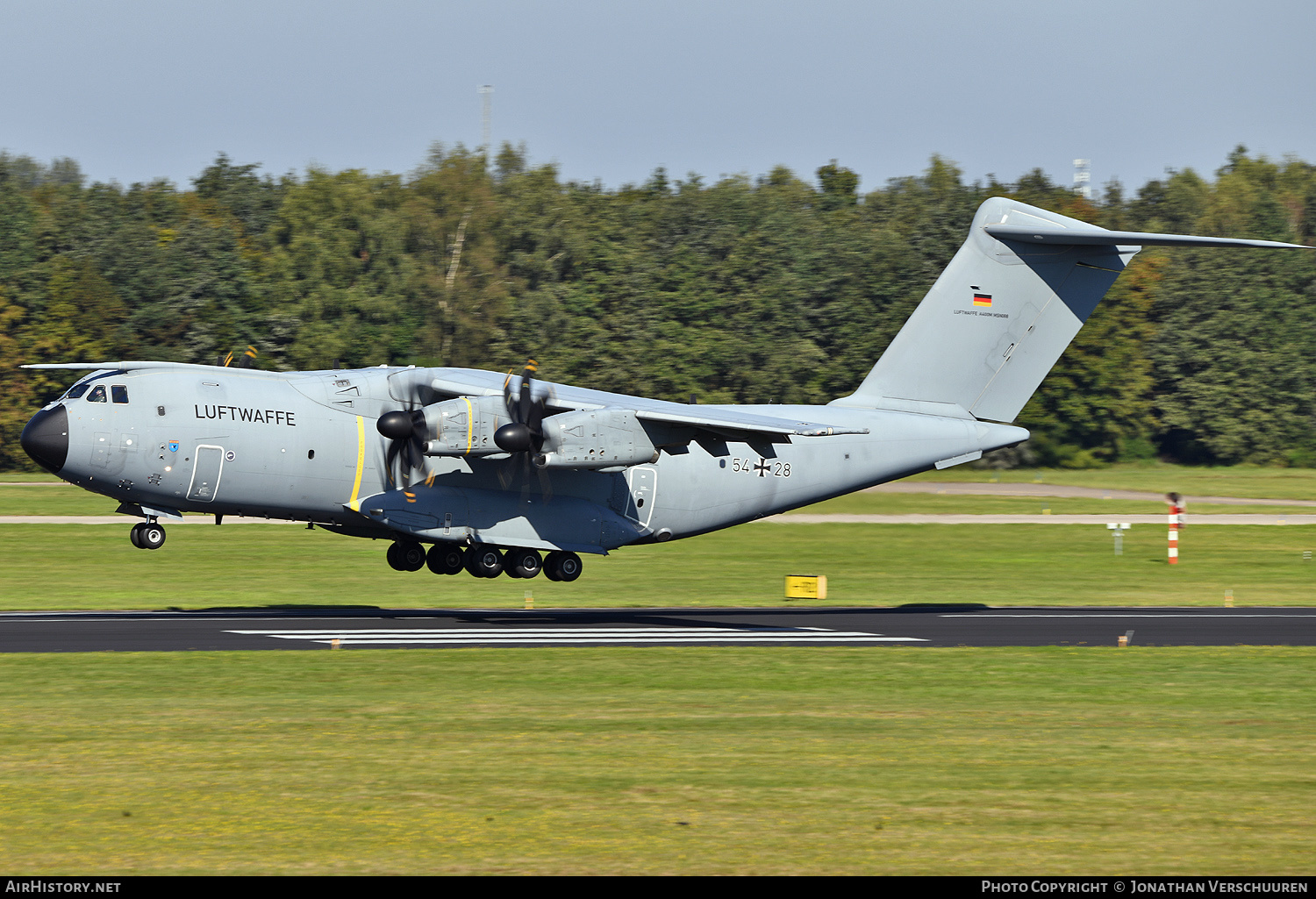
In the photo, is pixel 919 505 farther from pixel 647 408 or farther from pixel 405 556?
pixel 405 556

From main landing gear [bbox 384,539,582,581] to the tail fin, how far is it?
705cm

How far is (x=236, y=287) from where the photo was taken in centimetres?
6769

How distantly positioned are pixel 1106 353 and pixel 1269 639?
178ft

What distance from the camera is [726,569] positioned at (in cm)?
3750

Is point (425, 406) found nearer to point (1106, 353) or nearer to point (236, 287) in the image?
point (236, 287)

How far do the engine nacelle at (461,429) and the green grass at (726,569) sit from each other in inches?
266

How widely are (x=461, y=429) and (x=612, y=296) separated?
50.2 m

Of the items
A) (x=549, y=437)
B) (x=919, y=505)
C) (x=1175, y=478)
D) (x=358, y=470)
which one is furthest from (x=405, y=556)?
(x=1175, y=478)

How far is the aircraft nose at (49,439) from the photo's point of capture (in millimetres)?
23031

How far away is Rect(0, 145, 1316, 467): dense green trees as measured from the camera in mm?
66625

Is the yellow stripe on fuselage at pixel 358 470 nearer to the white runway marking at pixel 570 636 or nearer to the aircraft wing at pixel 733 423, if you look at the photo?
the white runway marking at pixel 570 636

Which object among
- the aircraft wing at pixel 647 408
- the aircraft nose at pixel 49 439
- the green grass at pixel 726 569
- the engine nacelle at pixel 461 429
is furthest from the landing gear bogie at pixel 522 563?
the aircraft nose at pixel 49 439

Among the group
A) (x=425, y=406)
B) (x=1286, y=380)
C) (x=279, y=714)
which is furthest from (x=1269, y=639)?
(x=1286, y=380)

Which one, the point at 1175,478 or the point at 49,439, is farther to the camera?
the point at 1175,478
